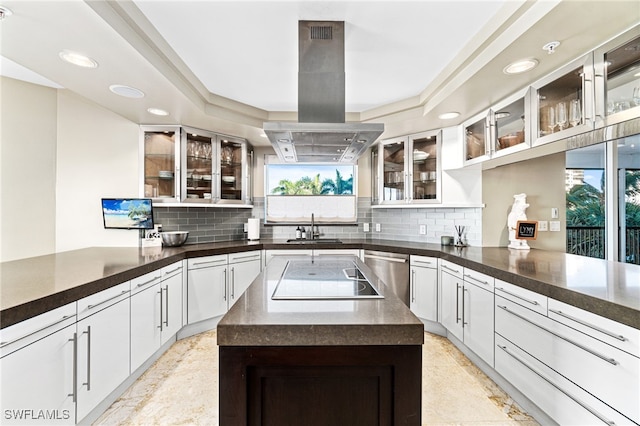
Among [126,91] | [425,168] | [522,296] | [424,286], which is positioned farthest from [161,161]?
[522,296]

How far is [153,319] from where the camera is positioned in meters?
2.57

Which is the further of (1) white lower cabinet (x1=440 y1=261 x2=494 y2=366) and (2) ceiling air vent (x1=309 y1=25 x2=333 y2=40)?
(1) white lower cabinet (x1=440 y1=261 x2=494 y2=366)

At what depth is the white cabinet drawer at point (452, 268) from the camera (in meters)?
2.82

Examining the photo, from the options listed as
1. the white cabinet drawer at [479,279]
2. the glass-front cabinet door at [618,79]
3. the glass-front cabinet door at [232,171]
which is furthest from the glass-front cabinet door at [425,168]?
the glass-front cabinet door at [232,171]

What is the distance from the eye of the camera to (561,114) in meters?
2.05

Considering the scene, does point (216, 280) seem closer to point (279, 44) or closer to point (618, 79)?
point (279, 44)

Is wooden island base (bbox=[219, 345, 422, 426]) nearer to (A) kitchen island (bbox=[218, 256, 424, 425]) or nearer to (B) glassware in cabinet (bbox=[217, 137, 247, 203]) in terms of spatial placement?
(A) kitchen island (bbox=[218, 256, 424, 425])

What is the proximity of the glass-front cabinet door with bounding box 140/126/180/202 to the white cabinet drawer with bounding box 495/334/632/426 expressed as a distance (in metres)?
3.44

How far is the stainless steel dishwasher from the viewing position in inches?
137

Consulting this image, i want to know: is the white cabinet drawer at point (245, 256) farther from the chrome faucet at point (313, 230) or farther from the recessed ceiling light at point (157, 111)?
the recessed ceiling light at point (157, 111)

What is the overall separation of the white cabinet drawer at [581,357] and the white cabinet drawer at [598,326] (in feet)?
0.09

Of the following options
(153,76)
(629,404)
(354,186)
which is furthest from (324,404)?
(354,186)

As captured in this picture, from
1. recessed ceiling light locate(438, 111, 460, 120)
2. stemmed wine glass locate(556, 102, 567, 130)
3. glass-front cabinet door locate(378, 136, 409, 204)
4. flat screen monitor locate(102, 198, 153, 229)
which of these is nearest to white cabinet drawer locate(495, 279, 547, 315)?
stemmed wine glass locate(556, 102, 567, 130)

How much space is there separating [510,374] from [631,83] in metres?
1.88
